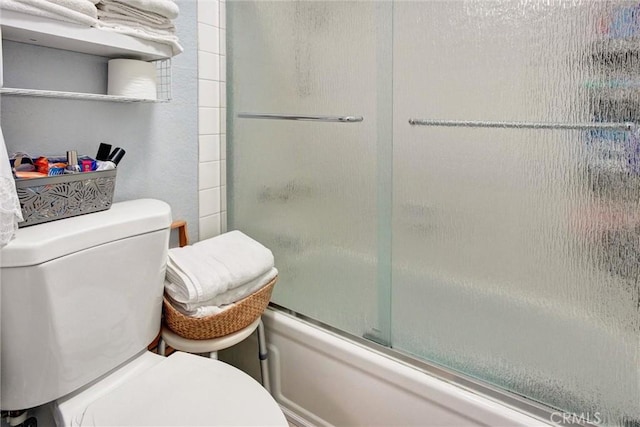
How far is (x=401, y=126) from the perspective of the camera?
118 cm

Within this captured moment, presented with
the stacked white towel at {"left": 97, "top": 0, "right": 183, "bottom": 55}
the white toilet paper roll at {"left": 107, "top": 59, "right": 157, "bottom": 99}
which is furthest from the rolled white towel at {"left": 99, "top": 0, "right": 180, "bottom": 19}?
the white toilet paper roll at {"left": 107, "top": 59, "right": 157, "bottom": 99}

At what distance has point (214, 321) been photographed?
3.66ft

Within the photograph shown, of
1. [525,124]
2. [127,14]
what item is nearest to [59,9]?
[127,14]

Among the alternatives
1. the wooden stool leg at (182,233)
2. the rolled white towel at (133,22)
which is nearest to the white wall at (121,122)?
the wooden stool leg at (182,233)

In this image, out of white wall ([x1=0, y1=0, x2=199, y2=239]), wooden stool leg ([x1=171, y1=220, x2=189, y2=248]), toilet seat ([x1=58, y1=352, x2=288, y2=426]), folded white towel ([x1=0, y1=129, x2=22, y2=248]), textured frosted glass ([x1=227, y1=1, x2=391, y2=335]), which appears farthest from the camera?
wooden stool leg ([x1=171, y1=220, x2=189, y2=248])

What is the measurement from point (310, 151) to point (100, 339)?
801 millimetres

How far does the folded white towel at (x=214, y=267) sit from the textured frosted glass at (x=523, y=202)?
1.37 feet

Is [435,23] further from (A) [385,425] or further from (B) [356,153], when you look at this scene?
(A) [385,425]

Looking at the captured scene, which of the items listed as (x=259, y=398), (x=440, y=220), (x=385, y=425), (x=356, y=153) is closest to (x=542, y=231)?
(x=440, y=220)

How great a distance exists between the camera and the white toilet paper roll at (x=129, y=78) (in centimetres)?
110

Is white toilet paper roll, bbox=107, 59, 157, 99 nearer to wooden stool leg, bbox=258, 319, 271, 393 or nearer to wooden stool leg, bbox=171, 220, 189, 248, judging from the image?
wooden stool leg, bbox=171, 220, 189, 248

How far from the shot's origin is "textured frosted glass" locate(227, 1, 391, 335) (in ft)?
4.11

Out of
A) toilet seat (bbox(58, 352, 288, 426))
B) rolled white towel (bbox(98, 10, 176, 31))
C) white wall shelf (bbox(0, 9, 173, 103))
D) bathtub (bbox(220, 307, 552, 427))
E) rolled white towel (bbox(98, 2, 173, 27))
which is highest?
rolled white towel (bbox(98, 2, 173, 27))

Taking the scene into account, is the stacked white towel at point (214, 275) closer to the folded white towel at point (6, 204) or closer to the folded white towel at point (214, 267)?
the folded white towel at point (214, 267)
